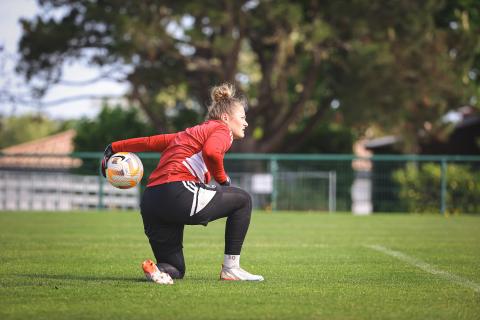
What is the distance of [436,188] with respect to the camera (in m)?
25.8

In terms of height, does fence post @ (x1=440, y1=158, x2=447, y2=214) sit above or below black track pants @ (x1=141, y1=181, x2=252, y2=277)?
above

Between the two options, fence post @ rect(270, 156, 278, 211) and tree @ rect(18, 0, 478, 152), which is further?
tree @ rect(18, 0, 478, 152)

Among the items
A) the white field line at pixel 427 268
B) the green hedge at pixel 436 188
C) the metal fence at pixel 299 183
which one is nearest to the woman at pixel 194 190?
the white field line at pixel 427 268

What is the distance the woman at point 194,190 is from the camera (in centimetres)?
660

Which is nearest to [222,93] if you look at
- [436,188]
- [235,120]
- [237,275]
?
[235,120]

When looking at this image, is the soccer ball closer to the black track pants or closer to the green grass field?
the black track pants

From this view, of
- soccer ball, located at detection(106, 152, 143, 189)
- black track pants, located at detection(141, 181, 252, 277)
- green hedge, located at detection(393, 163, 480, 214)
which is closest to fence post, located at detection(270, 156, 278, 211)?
green hedge, located at detection(393, 163, 480, 214)

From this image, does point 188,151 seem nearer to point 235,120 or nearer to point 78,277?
point 235,120

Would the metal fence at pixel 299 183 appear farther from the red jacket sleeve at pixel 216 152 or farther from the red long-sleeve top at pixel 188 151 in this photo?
the red jacket sleeve at pixel 216 152

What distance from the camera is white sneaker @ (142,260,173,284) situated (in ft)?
21.7

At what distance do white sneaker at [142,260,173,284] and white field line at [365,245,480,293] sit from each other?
2.45 metres

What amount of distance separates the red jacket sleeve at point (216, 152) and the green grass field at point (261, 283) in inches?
35.5

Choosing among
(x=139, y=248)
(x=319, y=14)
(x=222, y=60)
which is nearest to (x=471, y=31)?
(x=319, y=14)

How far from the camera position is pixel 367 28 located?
29219 millimetres
